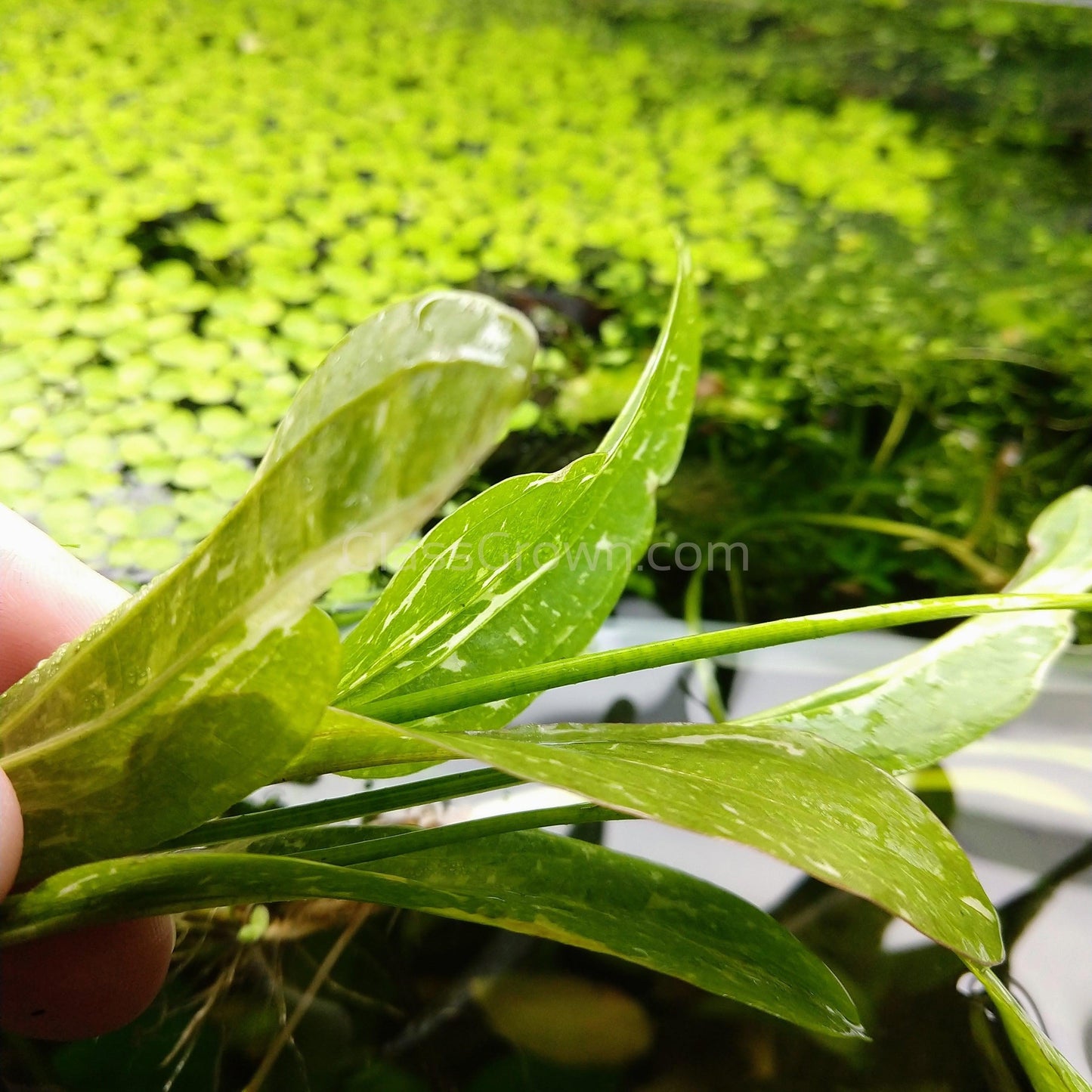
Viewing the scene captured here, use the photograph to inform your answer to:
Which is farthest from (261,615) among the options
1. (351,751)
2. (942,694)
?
(942,694)

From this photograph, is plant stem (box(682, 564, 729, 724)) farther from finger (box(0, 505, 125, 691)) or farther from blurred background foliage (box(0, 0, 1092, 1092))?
finger (box(0, 505, 125, 691))

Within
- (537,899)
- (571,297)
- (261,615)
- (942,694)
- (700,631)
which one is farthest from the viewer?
(571,297)

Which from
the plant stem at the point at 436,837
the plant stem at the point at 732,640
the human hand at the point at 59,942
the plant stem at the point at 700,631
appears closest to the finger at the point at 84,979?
the human hand at the point at 59,942

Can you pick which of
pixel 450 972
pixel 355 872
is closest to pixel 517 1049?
pixel 450 972

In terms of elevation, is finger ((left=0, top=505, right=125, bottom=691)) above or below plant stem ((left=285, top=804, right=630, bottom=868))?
above

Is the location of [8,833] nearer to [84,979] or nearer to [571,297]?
[84,979]

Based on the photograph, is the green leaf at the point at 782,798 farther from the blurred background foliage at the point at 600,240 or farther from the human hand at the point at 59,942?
the blurred background foliage at the point at 600,240

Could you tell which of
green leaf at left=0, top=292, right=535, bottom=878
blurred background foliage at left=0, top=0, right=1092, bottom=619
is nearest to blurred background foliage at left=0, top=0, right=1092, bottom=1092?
blurred background foliage at left=0, top=0, right=1092, bottom=619
